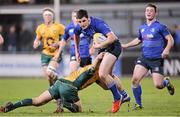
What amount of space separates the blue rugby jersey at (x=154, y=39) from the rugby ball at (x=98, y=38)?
1.78 m

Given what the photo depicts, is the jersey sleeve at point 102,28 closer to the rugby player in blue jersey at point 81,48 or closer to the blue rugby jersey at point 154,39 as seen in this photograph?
the blue rugby jersey at point 154,39

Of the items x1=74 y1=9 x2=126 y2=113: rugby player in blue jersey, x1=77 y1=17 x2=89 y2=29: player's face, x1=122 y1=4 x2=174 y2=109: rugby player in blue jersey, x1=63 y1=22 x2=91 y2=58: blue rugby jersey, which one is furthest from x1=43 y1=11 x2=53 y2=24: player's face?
x1=77 y1=17 x2=89 y2=29: player's face

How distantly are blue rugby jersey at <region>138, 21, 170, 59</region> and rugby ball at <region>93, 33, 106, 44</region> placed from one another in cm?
178

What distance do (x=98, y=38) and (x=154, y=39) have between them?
1968 millimetres

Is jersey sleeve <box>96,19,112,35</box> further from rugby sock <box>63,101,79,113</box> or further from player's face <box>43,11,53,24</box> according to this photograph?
player's face <box>43,11,53,24</box>

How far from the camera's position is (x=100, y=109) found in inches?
642

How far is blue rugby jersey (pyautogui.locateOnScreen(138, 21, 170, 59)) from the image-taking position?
1673cm

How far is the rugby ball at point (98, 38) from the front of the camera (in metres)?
15.3

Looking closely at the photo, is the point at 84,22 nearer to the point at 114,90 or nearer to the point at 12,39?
the point at 114,90

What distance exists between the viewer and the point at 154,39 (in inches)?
662

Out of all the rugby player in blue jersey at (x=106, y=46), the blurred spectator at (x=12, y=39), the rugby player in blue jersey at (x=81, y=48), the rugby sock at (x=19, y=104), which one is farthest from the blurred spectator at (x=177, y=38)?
the rugby sock at (x=19, y=104)

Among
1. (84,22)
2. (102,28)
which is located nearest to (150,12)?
(102,28)

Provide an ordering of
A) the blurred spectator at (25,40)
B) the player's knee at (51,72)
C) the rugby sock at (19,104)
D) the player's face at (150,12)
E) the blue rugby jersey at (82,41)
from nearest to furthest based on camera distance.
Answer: the rugby sock at (19,104) → the player's face at (150,12) → the player's knee at (51,72) → the blue rugby jersey at (82,41) → the blurred spectator at (25,40)

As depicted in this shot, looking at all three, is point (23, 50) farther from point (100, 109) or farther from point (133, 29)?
point (100, 109)
